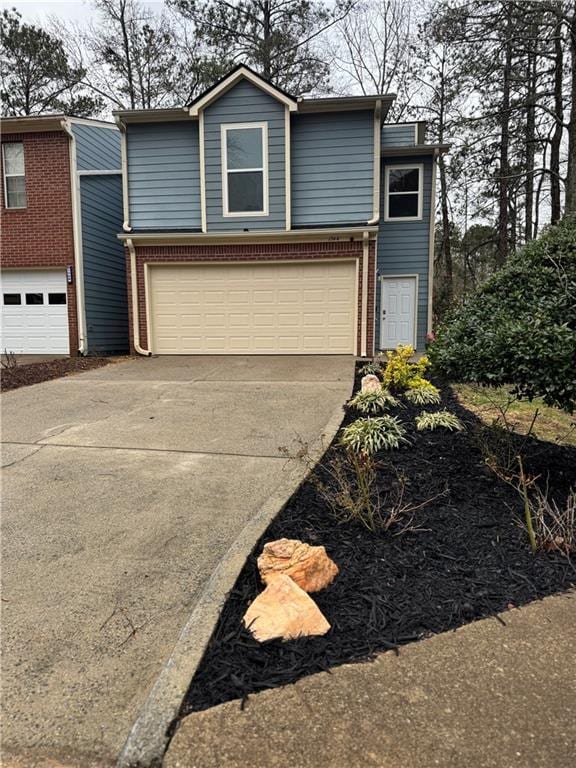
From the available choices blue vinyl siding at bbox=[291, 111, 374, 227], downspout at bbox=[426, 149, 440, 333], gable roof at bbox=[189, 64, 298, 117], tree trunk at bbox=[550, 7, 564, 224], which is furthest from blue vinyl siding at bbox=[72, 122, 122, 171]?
tree trunk at bbox=[550, 7, 564, 224]

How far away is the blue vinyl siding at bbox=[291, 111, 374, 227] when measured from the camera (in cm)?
1098

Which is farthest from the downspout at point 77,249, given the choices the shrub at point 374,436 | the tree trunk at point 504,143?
the tree trunk at point 504,143

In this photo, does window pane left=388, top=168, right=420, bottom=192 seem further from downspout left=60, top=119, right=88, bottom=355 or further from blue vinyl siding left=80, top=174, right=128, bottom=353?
downspout left=60, top=119, right=88, bottom=355

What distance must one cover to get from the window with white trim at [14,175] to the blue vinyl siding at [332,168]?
663 centimetres

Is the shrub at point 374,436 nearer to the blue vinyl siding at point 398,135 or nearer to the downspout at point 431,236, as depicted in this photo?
the downspout at point 431,236

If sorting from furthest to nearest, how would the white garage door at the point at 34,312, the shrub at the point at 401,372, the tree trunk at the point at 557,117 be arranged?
the white garage door at the point at 34,312 < the tree trunk at the point at 557,117 < the shrub at the point at 401,372

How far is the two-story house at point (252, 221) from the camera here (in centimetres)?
1089

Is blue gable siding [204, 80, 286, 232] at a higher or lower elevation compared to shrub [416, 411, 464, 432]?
higher

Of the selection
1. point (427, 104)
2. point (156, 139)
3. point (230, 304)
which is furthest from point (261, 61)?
point (230, 304)

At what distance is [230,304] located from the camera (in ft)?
37.4

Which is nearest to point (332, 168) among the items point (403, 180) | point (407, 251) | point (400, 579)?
point (403, 180)

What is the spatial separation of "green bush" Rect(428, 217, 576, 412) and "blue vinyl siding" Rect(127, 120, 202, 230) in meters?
9.01

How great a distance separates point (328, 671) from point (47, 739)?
943 mm

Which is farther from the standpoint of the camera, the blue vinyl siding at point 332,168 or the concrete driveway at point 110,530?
the blue vinyl siding at point 332,168
